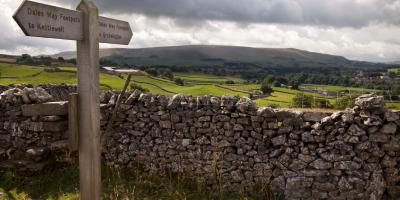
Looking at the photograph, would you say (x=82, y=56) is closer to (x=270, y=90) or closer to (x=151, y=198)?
(x=151, y=198)

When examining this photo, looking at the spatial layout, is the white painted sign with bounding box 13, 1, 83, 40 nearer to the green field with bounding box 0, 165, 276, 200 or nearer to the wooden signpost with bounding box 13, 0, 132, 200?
the wooden signpost with bounding box 13, 0, 132, 200

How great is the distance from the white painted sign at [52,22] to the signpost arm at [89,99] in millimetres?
110

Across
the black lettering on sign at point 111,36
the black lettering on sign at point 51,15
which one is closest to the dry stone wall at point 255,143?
the black lettering on sign at point 111,36

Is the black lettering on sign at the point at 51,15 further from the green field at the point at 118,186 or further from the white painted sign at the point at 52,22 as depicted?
the green field at the point at 118,186

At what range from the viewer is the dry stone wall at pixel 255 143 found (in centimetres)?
698

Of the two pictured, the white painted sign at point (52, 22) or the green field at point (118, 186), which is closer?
the white painted sign at point (52, 22)

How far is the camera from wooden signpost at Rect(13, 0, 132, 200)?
3.90 m

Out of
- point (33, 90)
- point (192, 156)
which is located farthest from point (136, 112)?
point (33, 90)

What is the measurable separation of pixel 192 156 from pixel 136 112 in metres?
1.60

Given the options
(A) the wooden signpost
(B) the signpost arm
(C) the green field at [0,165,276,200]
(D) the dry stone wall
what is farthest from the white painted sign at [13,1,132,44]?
(C) the green field at [0,165,276,200]

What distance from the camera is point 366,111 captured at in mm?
6992

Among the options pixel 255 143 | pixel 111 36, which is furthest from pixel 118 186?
pixel 111 36

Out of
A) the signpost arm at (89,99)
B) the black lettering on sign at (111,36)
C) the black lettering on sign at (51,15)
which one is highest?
the black lettering on sign at (51,15)

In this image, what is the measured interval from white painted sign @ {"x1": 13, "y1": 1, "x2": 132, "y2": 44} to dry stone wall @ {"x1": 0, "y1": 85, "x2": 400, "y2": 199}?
2.79 metres
